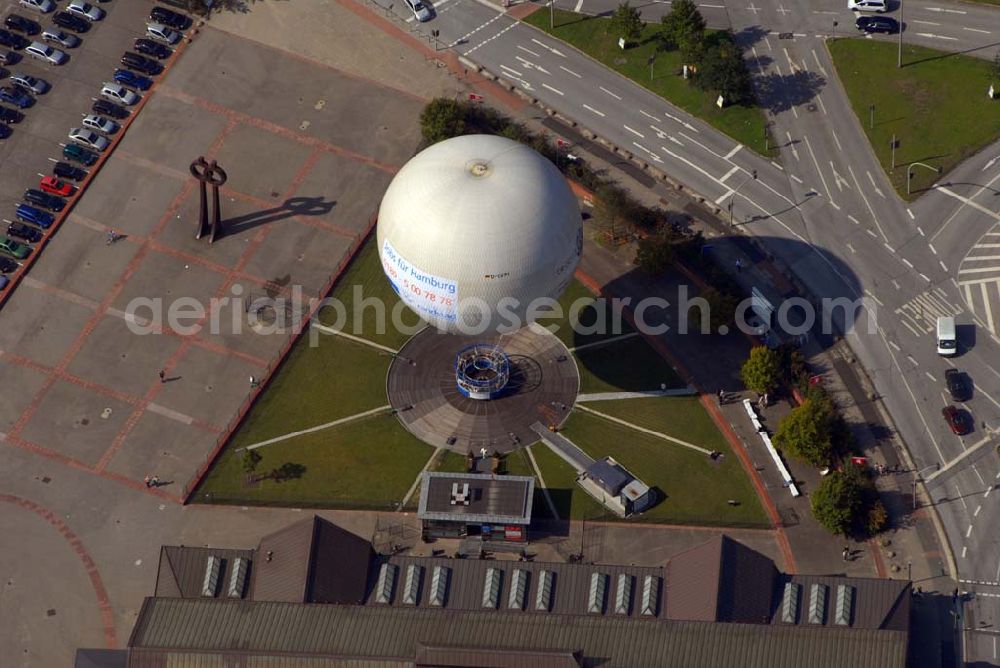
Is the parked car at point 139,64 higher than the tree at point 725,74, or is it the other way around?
the tree at point 725,74

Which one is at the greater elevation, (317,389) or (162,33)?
(162,33)

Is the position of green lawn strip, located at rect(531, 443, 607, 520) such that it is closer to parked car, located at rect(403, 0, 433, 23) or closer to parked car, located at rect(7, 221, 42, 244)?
parked car, located at rect(7, 221, 42, 244)

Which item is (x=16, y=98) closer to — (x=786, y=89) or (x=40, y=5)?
(x=40, y=5)

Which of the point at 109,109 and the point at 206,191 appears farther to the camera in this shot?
the point at 109,109

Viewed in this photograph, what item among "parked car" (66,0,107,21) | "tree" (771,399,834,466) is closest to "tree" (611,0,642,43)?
→ "tree" (771,399,834,466)

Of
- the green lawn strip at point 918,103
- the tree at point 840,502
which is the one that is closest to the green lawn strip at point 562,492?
the tree at point 840,502

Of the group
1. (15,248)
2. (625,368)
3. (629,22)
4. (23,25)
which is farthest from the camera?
(23,25)

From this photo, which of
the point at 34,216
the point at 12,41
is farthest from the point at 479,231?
the point at 12,41

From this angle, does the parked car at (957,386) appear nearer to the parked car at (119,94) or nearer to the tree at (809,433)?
the tree at (809,433)
